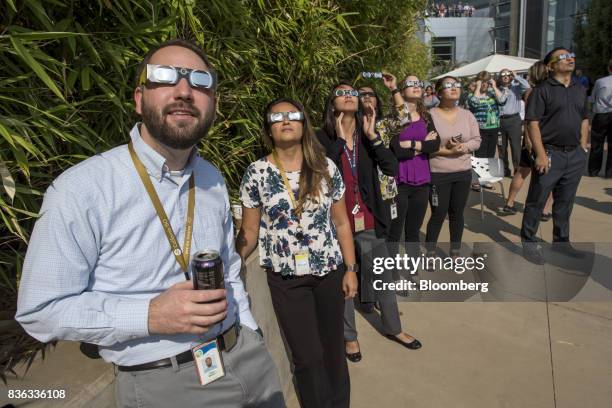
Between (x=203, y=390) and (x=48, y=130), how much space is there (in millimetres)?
1091

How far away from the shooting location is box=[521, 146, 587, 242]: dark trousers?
4.10 meters

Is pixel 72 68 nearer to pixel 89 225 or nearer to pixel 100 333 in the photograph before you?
pixel 89 225

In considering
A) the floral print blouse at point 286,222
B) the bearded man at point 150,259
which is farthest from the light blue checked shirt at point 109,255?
the floral print blouse at point 286,222

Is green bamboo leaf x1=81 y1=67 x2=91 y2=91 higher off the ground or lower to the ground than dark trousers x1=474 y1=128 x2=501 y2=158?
higher

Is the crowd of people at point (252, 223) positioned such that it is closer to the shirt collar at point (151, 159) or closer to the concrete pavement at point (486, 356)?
the shirt collar at point (151, 159)

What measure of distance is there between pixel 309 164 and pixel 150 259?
3.89ft

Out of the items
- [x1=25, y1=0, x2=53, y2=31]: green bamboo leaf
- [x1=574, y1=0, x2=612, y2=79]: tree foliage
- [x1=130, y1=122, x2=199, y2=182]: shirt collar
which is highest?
[x1=574, y1=0, x2=612, y2=79]: tree foliage

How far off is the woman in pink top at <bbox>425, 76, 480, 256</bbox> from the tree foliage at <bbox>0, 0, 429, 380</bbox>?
112 cm

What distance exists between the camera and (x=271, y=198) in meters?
2.21

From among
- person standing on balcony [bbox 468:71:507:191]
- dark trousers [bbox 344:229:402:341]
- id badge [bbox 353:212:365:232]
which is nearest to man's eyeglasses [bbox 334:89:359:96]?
id badge [bbox 353:212:365:232]

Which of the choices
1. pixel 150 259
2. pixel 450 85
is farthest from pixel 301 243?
pixel 450 85

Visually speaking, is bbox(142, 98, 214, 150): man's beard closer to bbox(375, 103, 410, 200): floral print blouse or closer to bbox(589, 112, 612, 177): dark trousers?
bbox(375, 103, 410, 200): floral print blouse

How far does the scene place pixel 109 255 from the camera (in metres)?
1.20

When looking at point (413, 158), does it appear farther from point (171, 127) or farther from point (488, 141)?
point (488, 141)
